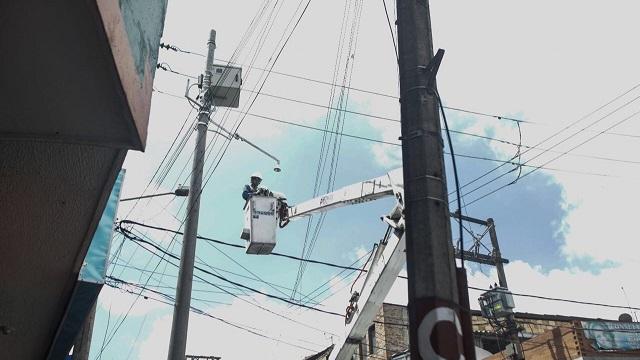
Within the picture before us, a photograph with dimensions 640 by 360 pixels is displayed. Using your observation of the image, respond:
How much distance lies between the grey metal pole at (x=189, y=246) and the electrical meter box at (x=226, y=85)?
133mm

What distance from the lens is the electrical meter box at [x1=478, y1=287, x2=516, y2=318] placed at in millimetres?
18422

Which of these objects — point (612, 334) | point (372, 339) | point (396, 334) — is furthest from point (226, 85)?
point (372, 339)

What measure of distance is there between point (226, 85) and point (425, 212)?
8.76 m

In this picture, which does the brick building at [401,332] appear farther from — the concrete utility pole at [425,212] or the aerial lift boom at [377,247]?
the concrete utility pole at [425,212]

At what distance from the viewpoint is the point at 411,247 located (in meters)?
4.37

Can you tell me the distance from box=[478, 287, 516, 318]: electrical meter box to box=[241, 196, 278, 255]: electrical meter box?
9.57 m

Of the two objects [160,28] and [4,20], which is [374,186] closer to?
[160,28]

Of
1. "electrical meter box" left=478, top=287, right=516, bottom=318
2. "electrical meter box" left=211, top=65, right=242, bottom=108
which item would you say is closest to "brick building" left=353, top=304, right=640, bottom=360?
"electrical meter box" left=478, top=287, right=516, bottom=318

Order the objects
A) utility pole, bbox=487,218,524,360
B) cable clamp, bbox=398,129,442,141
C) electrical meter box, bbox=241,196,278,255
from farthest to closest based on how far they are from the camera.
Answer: utility pole, bbox=487,218,524,360 < electrical meter box, bbox=241,196,278,255 < cable clamp, bbox=398,129,442,141

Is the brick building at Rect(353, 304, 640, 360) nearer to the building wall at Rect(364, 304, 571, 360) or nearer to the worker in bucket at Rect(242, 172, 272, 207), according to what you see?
the building wall at Rect(364, 304, 571, 360)

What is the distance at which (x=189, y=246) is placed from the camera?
10.2 meters

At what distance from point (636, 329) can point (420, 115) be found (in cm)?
1758

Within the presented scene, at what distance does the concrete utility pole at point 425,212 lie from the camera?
404 cm

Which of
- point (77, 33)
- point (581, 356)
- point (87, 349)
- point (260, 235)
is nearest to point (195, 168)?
point (260, 235)
